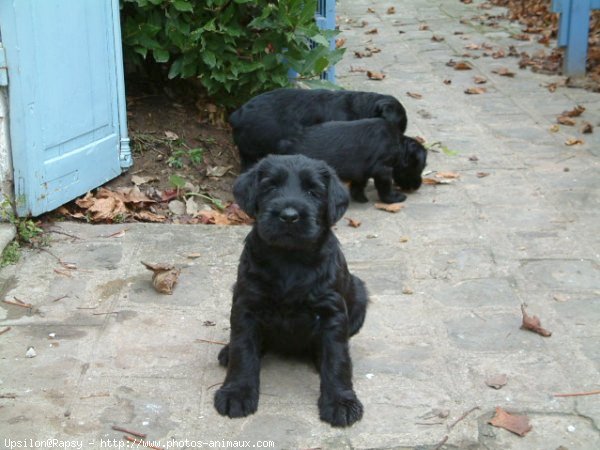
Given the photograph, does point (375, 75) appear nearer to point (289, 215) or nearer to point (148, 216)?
point (148, 216)

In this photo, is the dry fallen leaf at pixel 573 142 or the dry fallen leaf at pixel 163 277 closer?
the dry fallen leaf at pixel 163 277

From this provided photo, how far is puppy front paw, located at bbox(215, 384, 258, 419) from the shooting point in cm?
375

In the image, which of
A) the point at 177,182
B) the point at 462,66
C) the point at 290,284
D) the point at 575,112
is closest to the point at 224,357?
the point at 290,284

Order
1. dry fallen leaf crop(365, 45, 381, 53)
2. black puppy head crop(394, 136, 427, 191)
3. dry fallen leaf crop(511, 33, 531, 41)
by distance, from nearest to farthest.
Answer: black puppy head crop(394, 136, 427, 191), dry fallen leaf crop(365, 45, 381, 53), dry fallen leaf crop(511, 33, 531, 41)

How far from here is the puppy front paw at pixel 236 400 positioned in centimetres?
375

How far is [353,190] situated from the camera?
22.2 feet

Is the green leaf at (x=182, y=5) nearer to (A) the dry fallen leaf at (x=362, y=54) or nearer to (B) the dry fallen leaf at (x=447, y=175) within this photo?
(B) the dry fallen leaf at (x=447, y=175)

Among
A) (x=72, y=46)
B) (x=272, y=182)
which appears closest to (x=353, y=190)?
(x=72, y=46)

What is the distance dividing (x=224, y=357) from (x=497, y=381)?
1299 mm

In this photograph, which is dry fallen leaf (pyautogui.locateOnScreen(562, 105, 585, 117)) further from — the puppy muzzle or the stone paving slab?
the puppy muzzle

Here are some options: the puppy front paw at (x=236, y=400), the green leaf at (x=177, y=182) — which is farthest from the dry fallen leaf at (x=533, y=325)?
the green leaf at (x=177, y=182)

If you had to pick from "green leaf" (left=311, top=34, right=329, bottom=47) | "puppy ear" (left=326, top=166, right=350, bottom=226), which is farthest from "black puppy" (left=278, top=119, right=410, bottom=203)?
"puppy ear" (left=326, top=166, right=350, bottom=226)

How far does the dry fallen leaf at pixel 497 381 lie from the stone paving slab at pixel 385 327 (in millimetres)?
31

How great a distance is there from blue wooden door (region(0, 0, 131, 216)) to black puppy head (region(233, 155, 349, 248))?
6.77 feet
